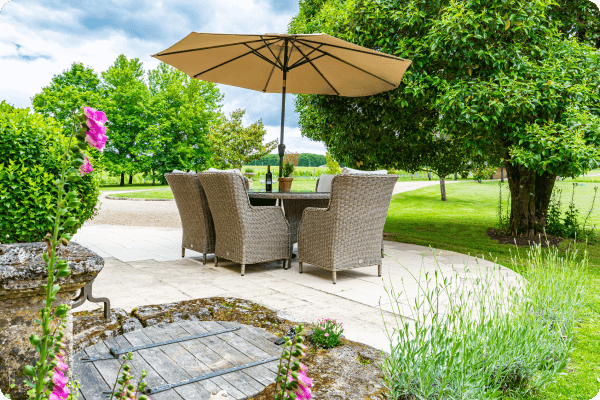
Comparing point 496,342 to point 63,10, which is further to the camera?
point 63,10

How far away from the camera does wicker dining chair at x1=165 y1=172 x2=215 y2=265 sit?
14.1 feet

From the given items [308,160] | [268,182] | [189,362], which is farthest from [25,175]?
[308,160]

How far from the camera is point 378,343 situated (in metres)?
2.22

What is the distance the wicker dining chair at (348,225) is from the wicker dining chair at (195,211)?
1101mm

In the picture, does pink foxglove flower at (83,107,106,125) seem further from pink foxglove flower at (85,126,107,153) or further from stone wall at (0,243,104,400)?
stone wall at (0,243,104,400)

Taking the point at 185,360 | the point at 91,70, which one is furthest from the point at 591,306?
the point at 91,70

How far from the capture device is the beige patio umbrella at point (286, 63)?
14.3 feet

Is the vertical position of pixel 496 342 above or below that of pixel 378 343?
above

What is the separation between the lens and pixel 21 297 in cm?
130

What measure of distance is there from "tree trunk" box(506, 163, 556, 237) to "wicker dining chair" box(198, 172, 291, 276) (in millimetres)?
4432

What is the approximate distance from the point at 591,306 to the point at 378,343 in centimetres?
202

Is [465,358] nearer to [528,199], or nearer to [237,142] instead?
[528,199]

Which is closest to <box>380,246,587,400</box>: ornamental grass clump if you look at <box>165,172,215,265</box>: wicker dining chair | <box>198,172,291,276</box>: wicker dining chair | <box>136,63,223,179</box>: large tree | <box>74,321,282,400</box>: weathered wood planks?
<box>74,321,282,400</box>: weathered wood planks

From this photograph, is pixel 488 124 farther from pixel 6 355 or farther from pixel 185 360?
pixel 6 355
